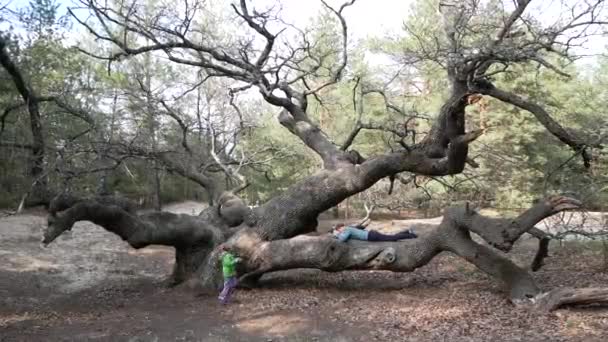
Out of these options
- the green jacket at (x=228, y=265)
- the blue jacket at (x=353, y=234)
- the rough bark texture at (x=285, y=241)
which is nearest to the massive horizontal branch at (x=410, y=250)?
the rough bark texture at (x=285, y=241)

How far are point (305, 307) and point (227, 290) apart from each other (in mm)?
1456

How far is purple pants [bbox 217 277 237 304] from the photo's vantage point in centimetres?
895

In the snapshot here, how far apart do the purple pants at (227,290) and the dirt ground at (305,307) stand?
193 mm

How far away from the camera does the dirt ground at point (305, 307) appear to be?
6.90m

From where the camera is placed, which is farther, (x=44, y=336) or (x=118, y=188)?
(x=118, y=188)

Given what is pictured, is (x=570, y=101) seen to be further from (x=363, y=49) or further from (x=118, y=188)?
(x=118, y=188)

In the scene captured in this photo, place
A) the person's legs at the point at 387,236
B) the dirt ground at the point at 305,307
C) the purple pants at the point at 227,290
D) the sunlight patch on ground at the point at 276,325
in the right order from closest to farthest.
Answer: the dirt ground at the point at 305,307
the sunlight patch on ground at the point at 276,325
the purple pants at the point at 227,290
the person's legs at the point at 387,236

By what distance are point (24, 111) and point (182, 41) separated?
3990 mm

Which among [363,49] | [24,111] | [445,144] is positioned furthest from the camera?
[363,49]

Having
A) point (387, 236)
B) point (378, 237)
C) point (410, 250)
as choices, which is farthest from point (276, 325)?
point (387, 236)

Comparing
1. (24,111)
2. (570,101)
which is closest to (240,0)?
(24,111)

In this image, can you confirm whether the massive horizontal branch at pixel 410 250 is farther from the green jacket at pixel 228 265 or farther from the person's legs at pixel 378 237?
the green jacket at pixel 228 265

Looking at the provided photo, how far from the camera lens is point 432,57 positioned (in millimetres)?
8461

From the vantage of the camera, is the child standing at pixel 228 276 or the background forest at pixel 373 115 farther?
the background forest at pixel 373 115
